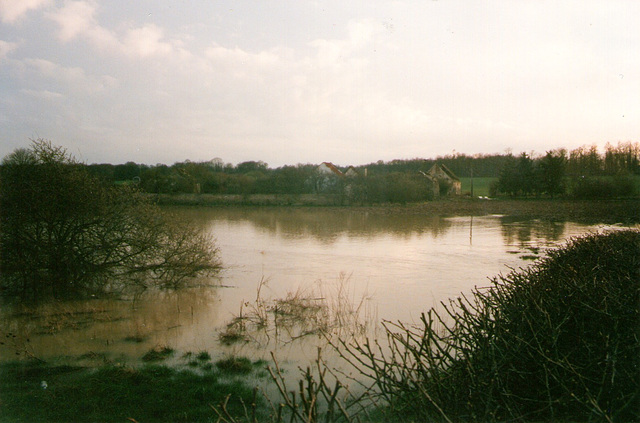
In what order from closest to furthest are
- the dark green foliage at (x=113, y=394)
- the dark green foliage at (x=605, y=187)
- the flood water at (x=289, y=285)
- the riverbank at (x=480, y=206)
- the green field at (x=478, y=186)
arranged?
the dark green foliage at (x=113, y=394)
the flood water at (x=289, y=285)
the riverbank at (x=480, y=206)
the dark green foliage at (x=605, y=187)
the green field at (x=478, y=186)

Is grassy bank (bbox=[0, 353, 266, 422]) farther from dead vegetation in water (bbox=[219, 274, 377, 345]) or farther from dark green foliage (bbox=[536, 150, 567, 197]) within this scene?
dark green foliage (bbox=[536, 150, 567, 197])

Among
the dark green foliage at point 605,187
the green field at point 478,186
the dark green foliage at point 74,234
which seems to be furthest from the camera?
the green field at point 478,186

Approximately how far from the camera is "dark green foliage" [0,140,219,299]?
14.4m

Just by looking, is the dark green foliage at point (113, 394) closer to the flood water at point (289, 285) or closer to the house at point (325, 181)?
the flood water at point (289, 285)

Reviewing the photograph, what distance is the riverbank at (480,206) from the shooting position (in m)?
45.3

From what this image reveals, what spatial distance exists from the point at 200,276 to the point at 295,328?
7.79 metres

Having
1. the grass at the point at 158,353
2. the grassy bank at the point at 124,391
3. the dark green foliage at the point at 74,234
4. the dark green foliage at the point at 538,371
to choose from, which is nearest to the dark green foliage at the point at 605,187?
the dark green foliage at the point at 74,234

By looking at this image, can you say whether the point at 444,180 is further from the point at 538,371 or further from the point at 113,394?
the point at 538,371

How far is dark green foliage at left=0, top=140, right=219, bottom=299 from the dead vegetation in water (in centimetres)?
417

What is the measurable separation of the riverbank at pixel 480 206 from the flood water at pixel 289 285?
7239 millimetres

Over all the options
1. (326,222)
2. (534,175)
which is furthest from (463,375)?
(534,175)

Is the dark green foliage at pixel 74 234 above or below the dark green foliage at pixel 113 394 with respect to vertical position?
above

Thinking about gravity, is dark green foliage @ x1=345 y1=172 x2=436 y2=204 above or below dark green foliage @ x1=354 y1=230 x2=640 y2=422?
above

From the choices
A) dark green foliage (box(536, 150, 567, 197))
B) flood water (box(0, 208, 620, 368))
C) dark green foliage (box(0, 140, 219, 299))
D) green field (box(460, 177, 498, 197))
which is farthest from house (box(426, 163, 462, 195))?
dark green foliage (box(0, 140, 219, 299))
